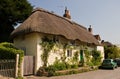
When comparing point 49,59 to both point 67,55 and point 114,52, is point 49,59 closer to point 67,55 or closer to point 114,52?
point 67,55

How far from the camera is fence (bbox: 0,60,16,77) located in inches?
676

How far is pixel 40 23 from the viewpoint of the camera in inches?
937

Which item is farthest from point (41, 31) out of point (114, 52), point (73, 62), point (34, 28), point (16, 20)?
point (114, 52)

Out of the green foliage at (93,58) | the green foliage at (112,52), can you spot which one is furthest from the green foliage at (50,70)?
the green foliage at (112,52)

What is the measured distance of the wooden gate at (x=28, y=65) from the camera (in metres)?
20.5

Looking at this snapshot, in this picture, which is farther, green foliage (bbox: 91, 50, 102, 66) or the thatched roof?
green foliage (bbox: 91, 50, 102, 66)

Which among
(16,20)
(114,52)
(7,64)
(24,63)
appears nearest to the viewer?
(7,64)

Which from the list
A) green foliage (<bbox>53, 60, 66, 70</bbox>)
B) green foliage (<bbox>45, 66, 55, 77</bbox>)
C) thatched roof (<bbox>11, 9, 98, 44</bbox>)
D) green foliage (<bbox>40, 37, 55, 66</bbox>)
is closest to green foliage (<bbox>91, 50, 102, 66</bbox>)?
thatched roof (<bbox>11, 9, 98, 44</bbox>)

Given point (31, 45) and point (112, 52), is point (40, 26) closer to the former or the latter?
point (31, 45)

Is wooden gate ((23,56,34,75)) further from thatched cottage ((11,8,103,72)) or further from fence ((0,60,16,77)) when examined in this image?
fence ((0,60,16,77))

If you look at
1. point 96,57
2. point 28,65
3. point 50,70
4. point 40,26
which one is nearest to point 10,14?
point 96,57

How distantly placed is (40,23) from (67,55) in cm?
596

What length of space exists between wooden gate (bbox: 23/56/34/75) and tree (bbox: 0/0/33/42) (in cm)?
1631

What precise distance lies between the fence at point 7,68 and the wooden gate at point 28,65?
257 centimetres
